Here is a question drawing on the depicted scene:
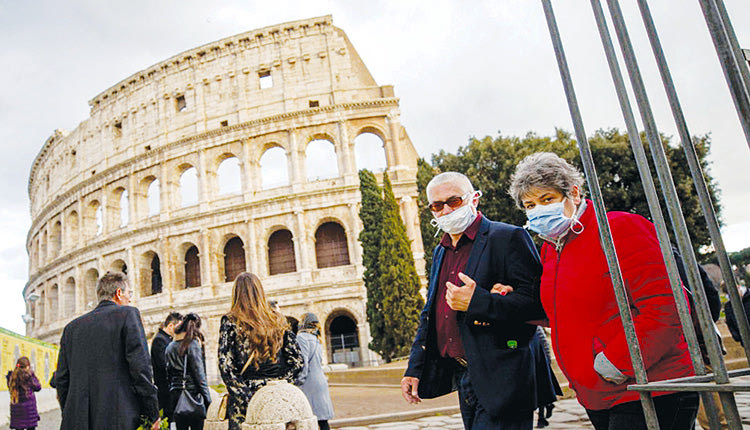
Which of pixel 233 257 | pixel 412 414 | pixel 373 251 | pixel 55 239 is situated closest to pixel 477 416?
pixel 412 414

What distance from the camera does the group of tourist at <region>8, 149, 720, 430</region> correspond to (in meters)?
1.91

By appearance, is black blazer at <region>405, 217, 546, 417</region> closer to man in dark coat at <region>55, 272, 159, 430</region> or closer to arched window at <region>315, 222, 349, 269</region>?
man in dark coat at <region>55, 272, 159, 430</region>

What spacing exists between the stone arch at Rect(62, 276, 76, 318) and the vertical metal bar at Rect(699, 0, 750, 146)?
34.4 metres

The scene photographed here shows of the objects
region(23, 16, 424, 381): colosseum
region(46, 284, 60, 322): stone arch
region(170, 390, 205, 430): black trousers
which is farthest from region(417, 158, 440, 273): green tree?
region(46, 284, 60, 322): stone arch

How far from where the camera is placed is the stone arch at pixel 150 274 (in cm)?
2653

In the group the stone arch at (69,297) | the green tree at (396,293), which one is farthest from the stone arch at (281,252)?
the stone arch at (69,297)

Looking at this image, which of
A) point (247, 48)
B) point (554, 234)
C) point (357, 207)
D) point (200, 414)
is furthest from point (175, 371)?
point (247, 48)

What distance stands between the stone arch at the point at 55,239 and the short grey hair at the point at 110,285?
34894 mm

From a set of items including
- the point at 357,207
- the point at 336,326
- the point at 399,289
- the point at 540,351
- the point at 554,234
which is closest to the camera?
the point at 554,234

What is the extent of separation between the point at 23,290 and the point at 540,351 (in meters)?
46.4

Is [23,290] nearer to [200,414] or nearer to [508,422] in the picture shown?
[200,414]

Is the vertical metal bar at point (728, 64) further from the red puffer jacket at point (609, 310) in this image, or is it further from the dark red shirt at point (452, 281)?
the dark red shirt at point (452, 281)

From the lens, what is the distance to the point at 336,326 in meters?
25.5

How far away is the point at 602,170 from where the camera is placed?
67.7 feet
